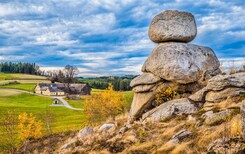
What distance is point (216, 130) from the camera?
12.8 meters

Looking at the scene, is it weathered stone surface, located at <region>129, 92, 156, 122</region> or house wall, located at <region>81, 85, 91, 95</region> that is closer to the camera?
weathered stone surface, located at <region>129, 92, 156, 122</region>

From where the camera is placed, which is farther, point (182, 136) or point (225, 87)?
point (225, 87)

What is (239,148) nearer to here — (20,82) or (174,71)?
(174,71)

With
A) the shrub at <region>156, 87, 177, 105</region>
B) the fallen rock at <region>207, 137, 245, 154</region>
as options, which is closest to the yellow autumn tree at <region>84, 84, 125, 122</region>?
the shrub at <region>156, 87, 177, 105</region>

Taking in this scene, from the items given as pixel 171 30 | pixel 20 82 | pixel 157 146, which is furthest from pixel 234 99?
pixel 20 82

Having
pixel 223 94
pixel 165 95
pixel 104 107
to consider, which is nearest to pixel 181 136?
pixel 223 94

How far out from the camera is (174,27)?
78.8ft

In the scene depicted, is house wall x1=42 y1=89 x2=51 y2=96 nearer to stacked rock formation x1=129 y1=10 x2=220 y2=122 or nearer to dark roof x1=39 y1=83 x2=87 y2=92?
dark roof x1=39 y1=83 x2=87 y2=92

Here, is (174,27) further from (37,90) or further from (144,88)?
(37,90)

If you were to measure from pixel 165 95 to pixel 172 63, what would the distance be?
234cm

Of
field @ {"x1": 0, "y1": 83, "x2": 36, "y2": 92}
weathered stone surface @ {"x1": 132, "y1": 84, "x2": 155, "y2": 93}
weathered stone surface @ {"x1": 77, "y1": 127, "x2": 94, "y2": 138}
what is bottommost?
field @ {"x1": 0, "y1": 83, "x2": 36, "y2": 92}

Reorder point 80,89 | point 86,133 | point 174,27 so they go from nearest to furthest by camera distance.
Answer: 1. point 86,133
2. point 174,27
3. point 80,89

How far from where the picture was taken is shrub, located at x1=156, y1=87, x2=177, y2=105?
22344mm

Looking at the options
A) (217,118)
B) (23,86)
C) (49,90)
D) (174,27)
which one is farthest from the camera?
(23,86)
